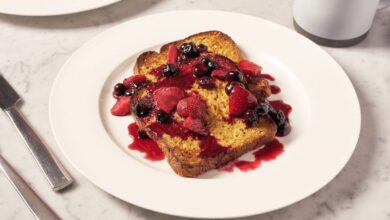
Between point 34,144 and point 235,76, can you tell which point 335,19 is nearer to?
point 235,76

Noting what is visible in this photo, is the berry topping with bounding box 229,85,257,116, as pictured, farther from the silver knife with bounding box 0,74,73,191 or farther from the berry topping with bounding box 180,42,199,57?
the silver knife with bounding box 0,74,73,191

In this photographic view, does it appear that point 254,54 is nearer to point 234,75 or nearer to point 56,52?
point 234,75

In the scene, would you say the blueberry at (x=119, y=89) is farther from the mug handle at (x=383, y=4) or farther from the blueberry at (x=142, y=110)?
the mug handle at (x=383, y=4)

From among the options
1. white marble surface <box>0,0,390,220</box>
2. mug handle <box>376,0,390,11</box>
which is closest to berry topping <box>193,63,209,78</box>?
white marble surface <box>0,0,390,220</box>

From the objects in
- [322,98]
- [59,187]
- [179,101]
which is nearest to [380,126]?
[322,98]

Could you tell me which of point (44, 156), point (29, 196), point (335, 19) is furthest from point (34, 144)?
point (335, 19)

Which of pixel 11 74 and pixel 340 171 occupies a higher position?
pixel 11 74

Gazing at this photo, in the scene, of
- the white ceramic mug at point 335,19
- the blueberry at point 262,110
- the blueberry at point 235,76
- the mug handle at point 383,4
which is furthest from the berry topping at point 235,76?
the mug handle at point 383,4
